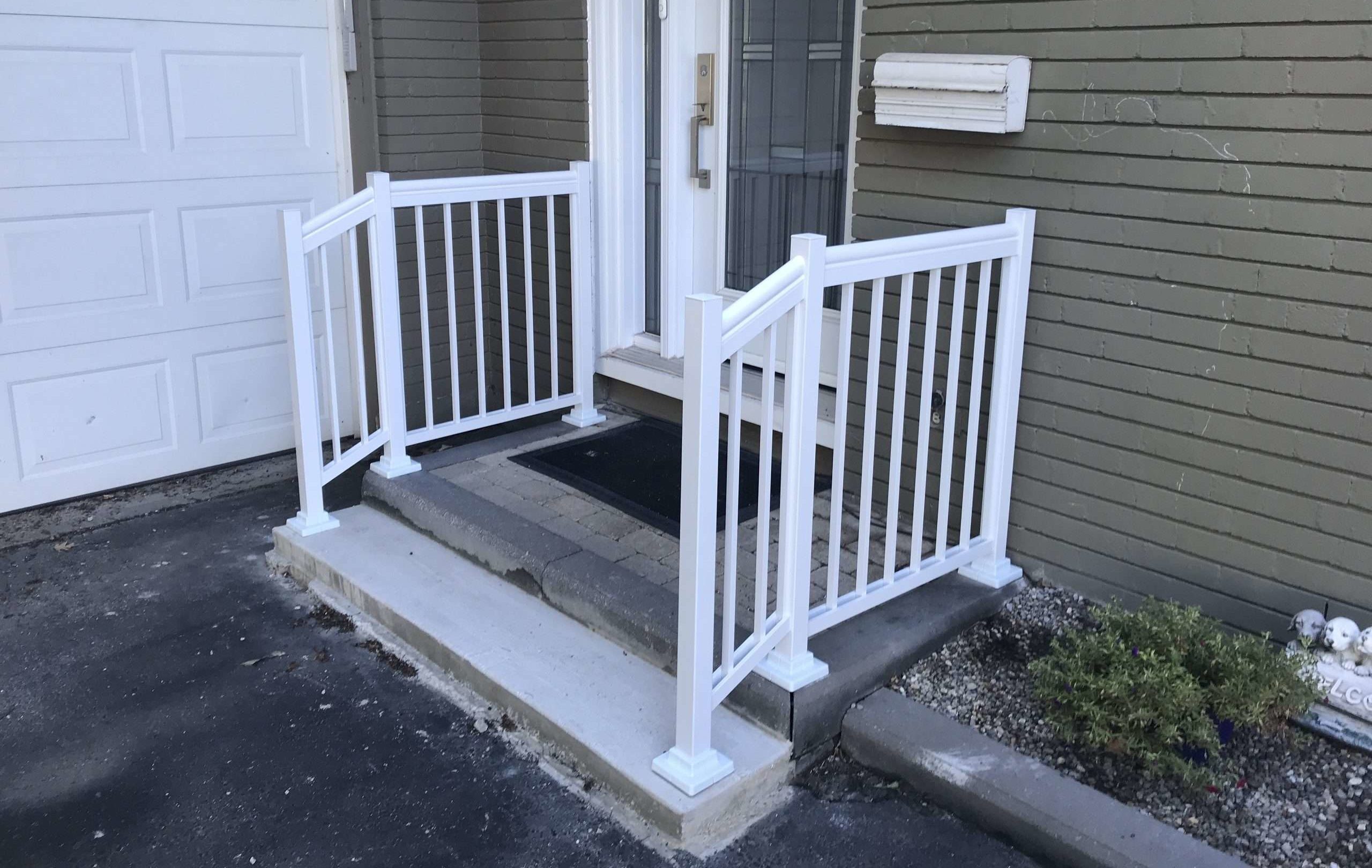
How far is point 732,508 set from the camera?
2.22 m

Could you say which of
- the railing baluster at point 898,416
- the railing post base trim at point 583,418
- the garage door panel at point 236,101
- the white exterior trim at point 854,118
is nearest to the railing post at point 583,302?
the railing post base trim at point 583,418

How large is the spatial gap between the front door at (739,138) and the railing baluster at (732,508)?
138 cm

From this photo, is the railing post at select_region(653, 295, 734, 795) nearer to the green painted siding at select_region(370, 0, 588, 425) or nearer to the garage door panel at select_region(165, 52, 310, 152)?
the green painted siding at select_region(370, 0, 588, 425)

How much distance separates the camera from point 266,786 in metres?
2.46

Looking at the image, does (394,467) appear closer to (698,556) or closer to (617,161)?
(617,161)

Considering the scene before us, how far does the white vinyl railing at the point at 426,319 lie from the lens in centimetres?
341

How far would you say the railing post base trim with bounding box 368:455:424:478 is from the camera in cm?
365

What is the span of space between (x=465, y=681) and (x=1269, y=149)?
2.24m

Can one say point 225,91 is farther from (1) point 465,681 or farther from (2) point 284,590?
(1) point 465,681

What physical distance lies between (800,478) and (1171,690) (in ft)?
2.80

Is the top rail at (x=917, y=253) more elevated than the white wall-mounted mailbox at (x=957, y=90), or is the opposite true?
the white wall-mounted mailbox at (x=957, y=90)

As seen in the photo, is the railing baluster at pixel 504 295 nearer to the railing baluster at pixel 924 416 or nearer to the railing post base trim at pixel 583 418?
the railing post base trim at pixel 583 418

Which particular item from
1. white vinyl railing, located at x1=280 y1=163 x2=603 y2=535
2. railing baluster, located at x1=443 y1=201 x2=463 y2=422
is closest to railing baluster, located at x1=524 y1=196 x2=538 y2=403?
white vinyl railing, located at x1=280 y1=163 x2=603 y2=535

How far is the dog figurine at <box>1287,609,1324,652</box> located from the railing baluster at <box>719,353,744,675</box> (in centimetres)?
122
